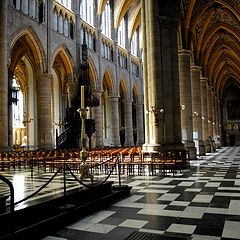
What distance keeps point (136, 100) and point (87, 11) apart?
57.8ft

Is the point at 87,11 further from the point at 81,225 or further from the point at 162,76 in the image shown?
the point at 81,225

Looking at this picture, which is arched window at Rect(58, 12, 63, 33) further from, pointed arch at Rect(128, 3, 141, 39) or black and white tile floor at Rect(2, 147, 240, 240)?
black and white tile floor at Rect(2, 147, 240, 240)

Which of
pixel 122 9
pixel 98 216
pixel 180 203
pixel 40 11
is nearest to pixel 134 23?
pixel 122 9

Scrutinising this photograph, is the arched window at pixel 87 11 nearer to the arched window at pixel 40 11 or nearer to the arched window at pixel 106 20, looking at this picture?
the arched window at pixel 106 20

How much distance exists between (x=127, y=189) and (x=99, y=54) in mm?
27484

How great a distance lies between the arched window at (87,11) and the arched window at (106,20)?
3.13 meters

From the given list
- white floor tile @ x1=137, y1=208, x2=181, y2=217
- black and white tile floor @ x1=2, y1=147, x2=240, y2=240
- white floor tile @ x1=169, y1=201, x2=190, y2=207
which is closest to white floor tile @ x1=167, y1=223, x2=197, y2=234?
black and white tile floor @ x1=2, y1=147, x2=240, y2=240

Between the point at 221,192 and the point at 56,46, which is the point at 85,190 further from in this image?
the point at 56,46

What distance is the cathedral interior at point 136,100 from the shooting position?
6.23m

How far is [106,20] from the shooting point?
121 ft

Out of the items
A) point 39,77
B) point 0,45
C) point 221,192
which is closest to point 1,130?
point 0,45

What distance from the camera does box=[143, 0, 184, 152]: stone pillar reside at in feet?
51.8

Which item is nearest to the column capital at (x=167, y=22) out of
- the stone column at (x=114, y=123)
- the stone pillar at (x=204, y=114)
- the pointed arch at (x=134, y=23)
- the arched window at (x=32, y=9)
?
the arched window at (x=32, y=9)

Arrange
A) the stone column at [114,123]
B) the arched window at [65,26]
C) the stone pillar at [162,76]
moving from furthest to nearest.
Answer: the stone column at [114,123], the arched window at [65,26], the stone pillar at [162,76]
